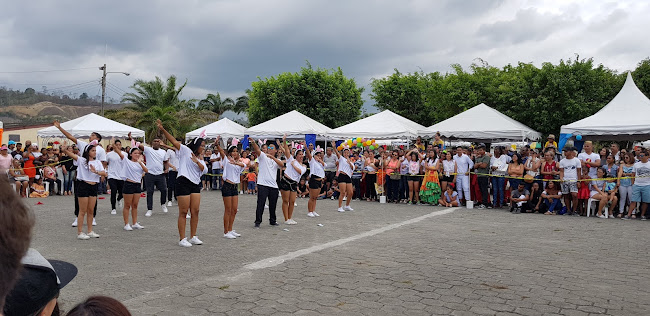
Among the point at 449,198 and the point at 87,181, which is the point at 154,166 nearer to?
the point at 87,181

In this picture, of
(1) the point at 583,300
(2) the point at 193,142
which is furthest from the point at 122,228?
(1) the point at 583,300

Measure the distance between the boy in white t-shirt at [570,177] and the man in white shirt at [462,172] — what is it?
2753mm

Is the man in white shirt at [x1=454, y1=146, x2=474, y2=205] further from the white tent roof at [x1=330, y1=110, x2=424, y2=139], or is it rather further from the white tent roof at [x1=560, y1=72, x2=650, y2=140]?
the white tent roof at [x1=330, y1=110, x2=424, y2=139]

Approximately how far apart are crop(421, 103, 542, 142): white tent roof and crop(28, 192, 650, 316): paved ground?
554 cm

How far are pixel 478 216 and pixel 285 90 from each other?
2420 cm

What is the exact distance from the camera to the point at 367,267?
22.3ft

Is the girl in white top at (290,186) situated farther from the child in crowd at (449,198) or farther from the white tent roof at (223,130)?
the white tent roof at (223,130)

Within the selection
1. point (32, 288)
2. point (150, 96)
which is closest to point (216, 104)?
point (150, 96)

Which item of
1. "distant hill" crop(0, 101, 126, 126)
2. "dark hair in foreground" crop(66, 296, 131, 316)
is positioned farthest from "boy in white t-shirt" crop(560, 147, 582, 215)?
"distant hill" crop(0, 101, 126, 126)

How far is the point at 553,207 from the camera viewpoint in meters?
13.4

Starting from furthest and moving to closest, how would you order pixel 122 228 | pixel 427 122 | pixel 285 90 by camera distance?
pixel 427 122
pixel 285 90
pixel 122 228

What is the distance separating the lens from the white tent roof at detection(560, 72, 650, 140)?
45.4 ft

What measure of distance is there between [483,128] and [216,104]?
1748 inches

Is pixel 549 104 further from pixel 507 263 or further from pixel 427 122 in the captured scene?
pixel 507 263
